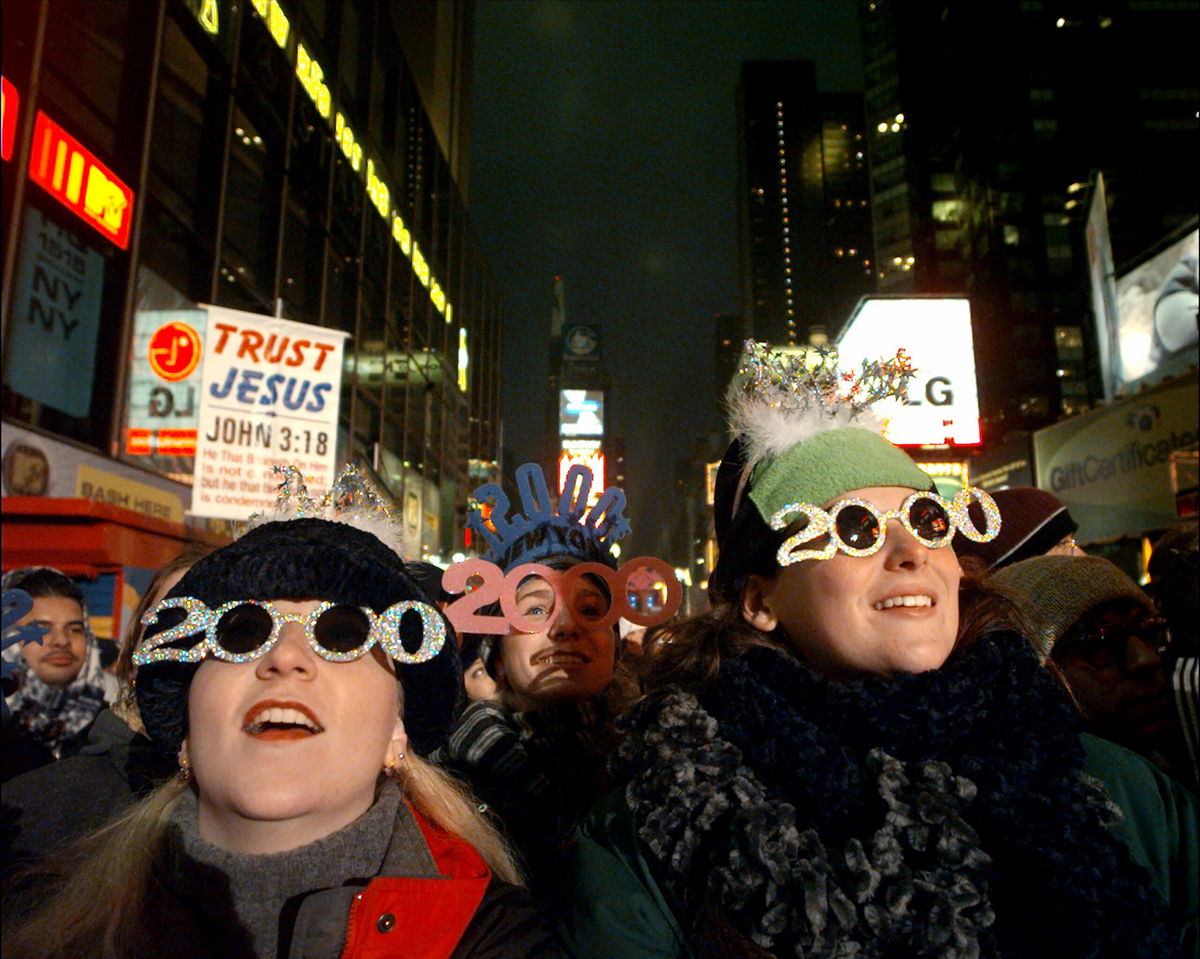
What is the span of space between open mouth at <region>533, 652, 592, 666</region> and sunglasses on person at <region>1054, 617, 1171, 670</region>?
5.93 ft

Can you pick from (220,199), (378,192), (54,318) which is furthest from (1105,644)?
(378,192)

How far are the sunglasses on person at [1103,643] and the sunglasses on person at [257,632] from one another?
2.25 meters

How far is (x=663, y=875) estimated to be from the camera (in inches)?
76.2

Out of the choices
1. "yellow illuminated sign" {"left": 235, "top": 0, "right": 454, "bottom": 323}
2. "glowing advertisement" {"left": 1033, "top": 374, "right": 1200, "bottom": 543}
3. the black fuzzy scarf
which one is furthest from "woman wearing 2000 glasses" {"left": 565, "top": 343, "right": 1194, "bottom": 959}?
"yellow illuminated sign" {"left": 235, "top": 0, "right": 454, "bottom": 323}

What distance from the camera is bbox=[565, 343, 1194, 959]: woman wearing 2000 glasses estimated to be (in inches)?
65.3

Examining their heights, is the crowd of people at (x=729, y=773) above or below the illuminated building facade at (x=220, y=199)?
below

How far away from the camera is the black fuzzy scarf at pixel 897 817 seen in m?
1.63

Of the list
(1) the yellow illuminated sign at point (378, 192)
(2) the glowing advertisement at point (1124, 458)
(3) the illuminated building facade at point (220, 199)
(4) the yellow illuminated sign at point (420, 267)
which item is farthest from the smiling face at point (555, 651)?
(4) the yellow illuminated sign at point (420, 267)

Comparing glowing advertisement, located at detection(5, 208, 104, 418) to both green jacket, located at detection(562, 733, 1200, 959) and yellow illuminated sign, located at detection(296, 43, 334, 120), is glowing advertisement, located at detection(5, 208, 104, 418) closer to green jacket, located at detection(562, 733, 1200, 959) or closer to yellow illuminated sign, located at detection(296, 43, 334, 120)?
green jacket, located at detection(562, 733, 1200, 959)

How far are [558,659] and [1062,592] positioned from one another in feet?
6.38

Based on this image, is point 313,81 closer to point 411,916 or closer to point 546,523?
point 546,523

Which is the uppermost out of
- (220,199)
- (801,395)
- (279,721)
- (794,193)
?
(794,193)

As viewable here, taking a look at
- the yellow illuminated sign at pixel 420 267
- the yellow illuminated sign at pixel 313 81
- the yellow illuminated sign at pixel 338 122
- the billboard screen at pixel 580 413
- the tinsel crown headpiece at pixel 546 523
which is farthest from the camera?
the billboard screen at pixel 580 413

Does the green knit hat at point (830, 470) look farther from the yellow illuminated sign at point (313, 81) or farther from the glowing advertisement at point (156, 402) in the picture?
the yellow illuminated sign at point (313, 81)
